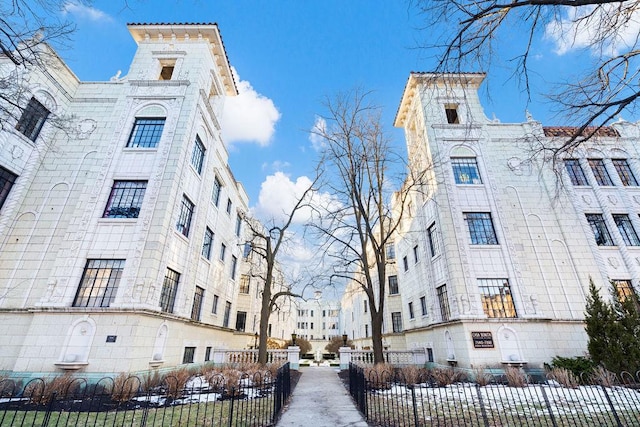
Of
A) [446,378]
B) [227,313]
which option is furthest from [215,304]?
[446,378]

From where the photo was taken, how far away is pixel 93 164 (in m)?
15.0

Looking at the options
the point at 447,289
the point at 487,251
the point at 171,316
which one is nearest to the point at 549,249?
the point at 487,251

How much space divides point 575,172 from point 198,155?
78.8 ft

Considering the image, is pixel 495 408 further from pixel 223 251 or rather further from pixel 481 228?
pixel 223 251

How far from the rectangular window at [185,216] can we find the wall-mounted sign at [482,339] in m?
15.6

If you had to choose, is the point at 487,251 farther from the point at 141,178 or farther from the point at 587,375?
the point at 141,178

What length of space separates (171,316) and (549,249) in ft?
67.2

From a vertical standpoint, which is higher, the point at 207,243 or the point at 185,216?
the point at 185,216

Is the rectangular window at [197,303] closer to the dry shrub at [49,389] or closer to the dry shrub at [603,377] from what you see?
the dry shrub at [49,389]

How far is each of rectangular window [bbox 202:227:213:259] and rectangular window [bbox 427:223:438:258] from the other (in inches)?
574

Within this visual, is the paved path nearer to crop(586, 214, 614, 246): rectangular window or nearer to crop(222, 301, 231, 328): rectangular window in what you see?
crop(222, 301, 231, 328): rectangular window

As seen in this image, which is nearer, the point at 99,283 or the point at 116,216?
the point at 99,283

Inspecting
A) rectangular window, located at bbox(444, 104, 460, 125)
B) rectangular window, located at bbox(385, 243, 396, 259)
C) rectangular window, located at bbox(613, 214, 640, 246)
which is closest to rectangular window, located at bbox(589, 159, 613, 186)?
rectangular window, located at bbox(613, 214, 640, 246)

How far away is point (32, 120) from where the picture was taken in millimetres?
14562
